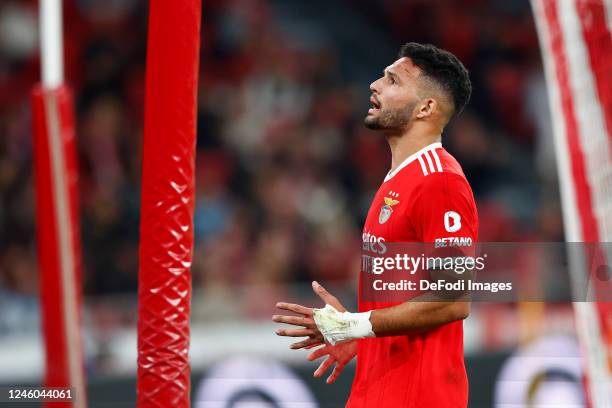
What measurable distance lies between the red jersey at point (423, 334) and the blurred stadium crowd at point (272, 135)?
3874 millimetres

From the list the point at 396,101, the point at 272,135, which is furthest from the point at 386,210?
the point at 272,135

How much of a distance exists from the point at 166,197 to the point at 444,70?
1.02m

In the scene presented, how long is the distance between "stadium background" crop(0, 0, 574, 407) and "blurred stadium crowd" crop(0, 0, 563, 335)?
0.7 inches

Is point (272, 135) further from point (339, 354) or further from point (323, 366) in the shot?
point (323, 366)

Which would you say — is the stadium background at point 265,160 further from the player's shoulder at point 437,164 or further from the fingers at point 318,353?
the player's shoulder at point 437,164

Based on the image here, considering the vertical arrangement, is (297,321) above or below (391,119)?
below

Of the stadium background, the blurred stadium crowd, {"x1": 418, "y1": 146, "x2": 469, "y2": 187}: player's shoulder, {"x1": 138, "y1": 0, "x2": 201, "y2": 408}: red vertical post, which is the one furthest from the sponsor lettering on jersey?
the blurred stadium crowd

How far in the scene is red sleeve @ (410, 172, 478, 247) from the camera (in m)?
3.04

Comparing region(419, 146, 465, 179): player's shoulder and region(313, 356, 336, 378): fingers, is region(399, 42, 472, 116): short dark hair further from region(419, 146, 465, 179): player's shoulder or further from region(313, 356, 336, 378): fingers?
region(313, 356, 336, 378): fingers

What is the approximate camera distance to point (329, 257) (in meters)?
8.46

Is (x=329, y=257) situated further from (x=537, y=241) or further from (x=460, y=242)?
(x=460, y=242)

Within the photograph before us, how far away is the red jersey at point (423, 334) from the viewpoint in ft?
10.1

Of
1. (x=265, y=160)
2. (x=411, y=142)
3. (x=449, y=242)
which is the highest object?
(x=265, y=160)

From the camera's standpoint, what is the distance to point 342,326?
3.08 metres
